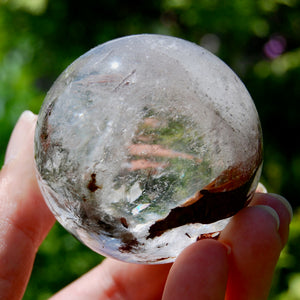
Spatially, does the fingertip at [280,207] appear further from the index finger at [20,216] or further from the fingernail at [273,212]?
the index finger at [20,216]

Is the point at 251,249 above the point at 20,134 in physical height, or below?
below

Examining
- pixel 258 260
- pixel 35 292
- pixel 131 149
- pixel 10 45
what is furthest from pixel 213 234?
pixel 10 45

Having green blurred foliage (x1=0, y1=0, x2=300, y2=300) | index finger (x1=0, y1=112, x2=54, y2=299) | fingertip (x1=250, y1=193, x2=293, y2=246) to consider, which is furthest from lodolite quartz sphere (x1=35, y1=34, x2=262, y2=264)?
green blurred foliage (x1=0, y1=0, x2=300, y2=300)

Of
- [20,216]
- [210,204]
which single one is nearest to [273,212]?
[210,204]

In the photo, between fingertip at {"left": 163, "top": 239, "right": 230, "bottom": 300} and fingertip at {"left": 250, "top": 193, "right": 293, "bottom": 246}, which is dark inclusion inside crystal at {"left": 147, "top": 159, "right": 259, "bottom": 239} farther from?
fingertip at {"left": 250, "top": 193, "right": 293, "bottom": 246}

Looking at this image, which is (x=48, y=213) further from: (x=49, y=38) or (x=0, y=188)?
(x=49, y=38)

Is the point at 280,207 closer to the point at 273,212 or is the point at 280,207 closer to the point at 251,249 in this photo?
the point at 273,212
